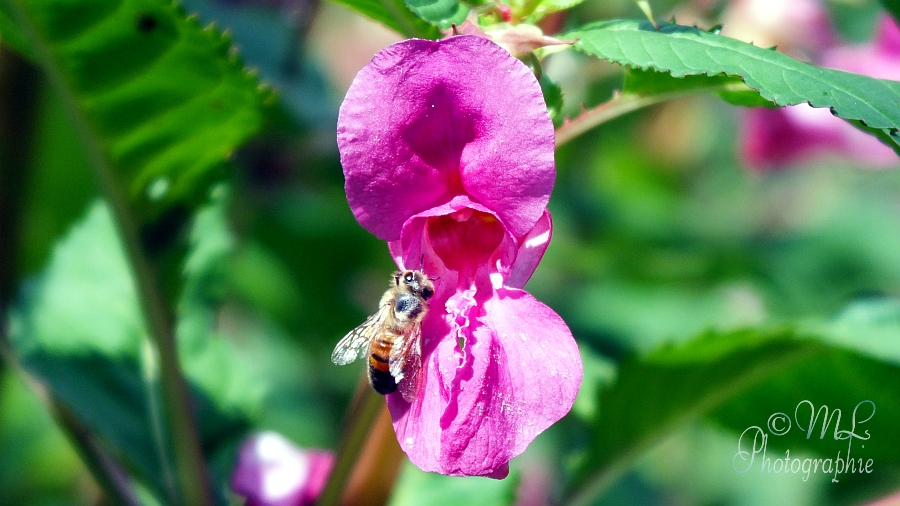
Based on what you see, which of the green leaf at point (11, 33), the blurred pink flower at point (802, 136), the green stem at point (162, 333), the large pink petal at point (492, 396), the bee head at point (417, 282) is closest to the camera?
the large pink petal at point (492, 396)

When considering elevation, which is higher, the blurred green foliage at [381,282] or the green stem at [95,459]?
the blurred green foliage at [381,282]

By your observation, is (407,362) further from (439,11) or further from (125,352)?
(125,352)

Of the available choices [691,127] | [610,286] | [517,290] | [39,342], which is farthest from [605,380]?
[691,127]

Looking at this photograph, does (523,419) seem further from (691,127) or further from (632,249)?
(691,127)

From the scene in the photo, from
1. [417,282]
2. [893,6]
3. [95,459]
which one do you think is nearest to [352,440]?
[417,282]

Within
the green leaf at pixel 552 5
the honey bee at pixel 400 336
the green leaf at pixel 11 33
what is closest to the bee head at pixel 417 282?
the honey bee at pixel 400 336

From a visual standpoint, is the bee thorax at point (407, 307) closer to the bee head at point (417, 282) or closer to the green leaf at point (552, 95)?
the bee head at point (417, 282)
